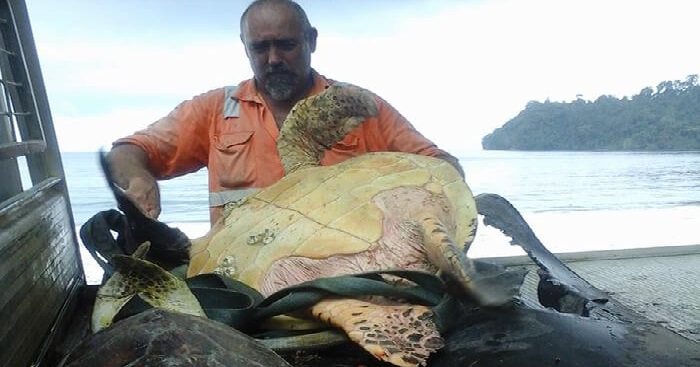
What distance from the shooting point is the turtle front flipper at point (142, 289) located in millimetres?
1107

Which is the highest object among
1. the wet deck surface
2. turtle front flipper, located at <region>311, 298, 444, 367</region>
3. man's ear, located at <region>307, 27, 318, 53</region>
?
man's ear, located at <region>307, 27, 318, 53</region>

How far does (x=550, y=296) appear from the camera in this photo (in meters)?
1.91

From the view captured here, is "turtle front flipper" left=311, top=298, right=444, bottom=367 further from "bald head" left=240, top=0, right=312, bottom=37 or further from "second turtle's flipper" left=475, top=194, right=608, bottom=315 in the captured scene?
"bald head" left=240, top=0, right=312, bottom=37

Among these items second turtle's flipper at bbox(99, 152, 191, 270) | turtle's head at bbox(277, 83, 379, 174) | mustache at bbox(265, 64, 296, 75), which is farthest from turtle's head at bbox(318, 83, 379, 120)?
second turtle's flipper at bbox(99, 152, 191, 270)

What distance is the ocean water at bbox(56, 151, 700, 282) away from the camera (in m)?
5.71

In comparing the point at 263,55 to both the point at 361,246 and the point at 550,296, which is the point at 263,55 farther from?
the point at 550,296

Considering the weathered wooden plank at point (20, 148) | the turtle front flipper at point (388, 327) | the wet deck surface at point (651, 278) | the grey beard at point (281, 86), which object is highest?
the grey beard at point (281, 86)

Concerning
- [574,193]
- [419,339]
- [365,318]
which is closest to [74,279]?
[365,318]

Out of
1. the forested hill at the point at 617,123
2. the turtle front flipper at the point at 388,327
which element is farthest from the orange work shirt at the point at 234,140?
the forested hill at the point at 617,123

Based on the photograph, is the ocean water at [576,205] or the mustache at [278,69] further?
the ocean water at [576,205]

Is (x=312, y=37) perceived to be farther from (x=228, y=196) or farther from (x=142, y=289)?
(x=142, y=289)

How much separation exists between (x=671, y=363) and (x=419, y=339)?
45 cm

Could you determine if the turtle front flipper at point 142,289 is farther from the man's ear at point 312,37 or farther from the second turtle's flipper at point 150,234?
the man's ear at point 312,37

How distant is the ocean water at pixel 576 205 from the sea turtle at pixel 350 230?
463 millimetres
